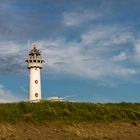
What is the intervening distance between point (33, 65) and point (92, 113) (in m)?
53.6

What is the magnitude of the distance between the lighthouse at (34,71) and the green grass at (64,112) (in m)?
49.6

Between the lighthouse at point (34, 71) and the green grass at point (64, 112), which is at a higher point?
the lighthouse at point (34, 71)

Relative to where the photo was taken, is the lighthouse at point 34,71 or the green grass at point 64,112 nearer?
the green grass at point 64,112

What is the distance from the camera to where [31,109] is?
31.0 meters

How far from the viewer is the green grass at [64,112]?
30234mm

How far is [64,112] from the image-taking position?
31.2m

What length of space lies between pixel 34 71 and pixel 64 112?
53.7 meters

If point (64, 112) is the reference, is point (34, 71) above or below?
above

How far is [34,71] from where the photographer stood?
84562 mm

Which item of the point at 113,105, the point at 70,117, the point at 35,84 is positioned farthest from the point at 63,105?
the point at 35,84

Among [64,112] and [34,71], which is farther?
[34,71]

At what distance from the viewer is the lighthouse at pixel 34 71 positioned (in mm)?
82812

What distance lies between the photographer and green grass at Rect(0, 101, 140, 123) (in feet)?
99.2

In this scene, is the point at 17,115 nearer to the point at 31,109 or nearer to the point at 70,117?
the point at 31,109
